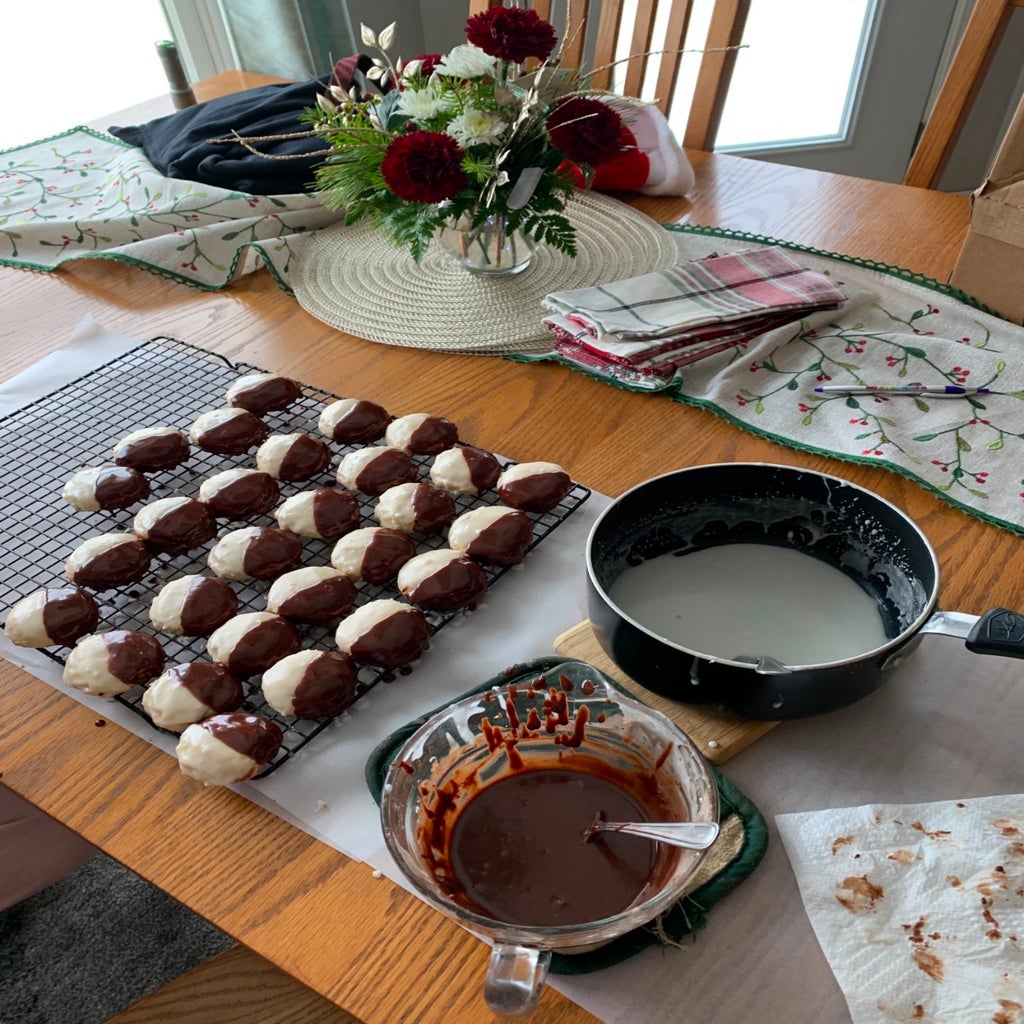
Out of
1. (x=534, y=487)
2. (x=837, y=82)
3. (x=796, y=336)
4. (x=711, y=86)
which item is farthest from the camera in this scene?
(x=837, y=82)

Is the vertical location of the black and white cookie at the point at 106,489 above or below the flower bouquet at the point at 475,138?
below

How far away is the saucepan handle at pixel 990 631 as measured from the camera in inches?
21.2

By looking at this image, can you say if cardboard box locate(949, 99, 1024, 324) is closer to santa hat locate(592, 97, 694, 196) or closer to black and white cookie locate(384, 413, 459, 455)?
santa hat locate(592, 97, 694, 196)

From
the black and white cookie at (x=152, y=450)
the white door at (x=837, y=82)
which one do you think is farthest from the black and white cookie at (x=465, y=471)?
the white door at (x=837, y=82)

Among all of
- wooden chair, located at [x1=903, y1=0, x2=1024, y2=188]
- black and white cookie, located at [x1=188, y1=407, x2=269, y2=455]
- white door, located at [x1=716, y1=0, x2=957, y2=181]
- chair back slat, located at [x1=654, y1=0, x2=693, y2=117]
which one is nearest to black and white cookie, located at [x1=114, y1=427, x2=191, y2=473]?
black and white cookie, located at [x1=188, y1=407, x2=269, y2=455]

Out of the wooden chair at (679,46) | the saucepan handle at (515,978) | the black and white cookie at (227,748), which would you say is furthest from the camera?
the wooden chair at (679,46)

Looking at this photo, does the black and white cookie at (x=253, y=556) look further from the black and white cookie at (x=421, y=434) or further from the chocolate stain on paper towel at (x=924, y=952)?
the chocolate stain on paper towel at (x=924, y=952)

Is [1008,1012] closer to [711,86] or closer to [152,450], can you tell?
[152,450]

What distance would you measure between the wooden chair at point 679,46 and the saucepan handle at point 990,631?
1.12 metres

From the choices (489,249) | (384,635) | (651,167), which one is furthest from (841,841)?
(651,167)

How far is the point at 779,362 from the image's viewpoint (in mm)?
1003

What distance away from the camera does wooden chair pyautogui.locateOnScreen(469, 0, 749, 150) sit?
55.9 inches

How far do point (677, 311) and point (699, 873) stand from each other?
25.2 inches

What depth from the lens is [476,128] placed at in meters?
0.96
